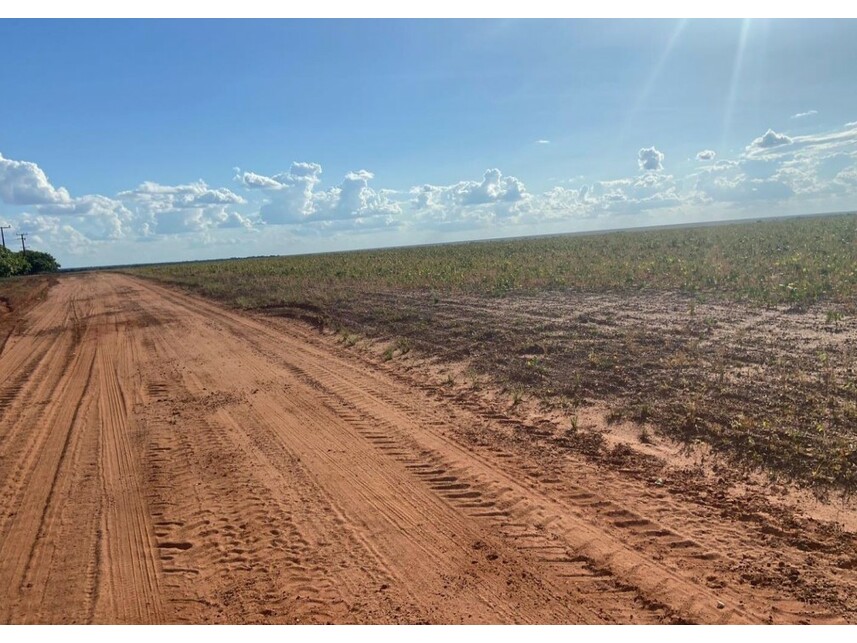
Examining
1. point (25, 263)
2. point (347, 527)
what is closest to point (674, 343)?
point (347, 527)

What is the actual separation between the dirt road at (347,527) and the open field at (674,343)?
3.89ft

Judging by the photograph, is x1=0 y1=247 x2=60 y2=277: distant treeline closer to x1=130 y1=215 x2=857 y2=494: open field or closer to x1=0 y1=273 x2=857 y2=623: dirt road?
x1=130 y1=215 x2=857 y2=494: open field

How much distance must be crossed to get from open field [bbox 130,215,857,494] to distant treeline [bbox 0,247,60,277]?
60144 mm

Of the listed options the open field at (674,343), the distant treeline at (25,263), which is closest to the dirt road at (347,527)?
the open field at (674,343)

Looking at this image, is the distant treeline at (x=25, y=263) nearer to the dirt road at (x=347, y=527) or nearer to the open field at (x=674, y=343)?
the open field at (x=674, y=343)

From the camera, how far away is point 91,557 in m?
3.99

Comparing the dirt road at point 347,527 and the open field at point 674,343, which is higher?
the open field at point 674,343

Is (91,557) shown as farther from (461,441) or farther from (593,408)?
(593,408)

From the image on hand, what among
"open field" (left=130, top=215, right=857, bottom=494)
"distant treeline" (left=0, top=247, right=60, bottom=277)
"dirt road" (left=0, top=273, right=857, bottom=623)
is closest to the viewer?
"dirt road" (left=0, top=273, right=857, bottom=623)

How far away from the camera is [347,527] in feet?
14.0

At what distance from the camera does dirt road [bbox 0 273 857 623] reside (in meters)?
3.34

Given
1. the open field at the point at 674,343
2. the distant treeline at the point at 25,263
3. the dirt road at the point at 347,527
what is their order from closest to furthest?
the dirt road at the point at 347,527, the open field at the point at 674,343, the distant treeline at the point at 25,263

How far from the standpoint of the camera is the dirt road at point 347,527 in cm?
334

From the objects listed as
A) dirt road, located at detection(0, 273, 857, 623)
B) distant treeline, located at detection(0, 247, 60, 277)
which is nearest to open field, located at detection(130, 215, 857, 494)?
dirt road, located at detection(0, 273, 857, 623)
